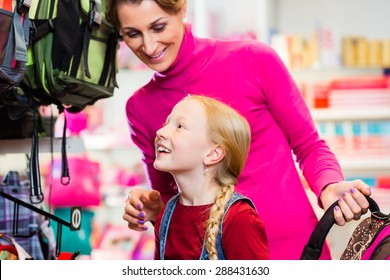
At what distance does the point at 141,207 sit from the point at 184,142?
280mm

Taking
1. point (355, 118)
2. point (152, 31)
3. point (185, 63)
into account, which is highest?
point (152, 31)

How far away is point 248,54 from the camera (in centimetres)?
202

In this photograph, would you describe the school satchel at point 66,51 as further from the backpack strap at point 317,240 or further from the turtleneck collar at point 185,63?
the backpack strap at point 317,240

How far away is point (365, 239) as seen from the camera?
1594mm

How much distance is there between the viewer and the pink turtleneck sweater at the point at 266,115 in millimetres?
2002

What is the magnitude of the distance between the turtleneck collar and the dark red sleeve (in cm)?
53

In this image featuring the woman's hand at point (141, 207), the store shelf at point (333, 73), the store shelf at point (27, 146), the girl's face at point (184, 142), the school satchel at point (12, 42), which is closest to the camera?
the school satchel at point (12, 42)

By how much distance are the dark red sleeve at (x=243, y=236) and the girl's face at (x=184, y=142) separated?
0.55 ft

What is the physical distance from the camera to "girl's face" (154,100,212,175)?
1714mm

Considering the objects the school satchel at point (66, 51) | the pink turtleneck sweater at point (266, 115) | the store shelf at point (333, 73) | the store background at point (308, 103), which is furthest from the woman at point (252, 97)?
the store shelf at point (333, 73)

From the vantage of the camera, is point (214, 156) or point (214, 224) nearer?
point (214, 224)

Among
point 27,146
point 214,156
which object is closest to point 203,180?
point 214,156

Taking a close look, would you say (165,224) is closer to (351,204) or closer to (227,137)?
(227,137)
